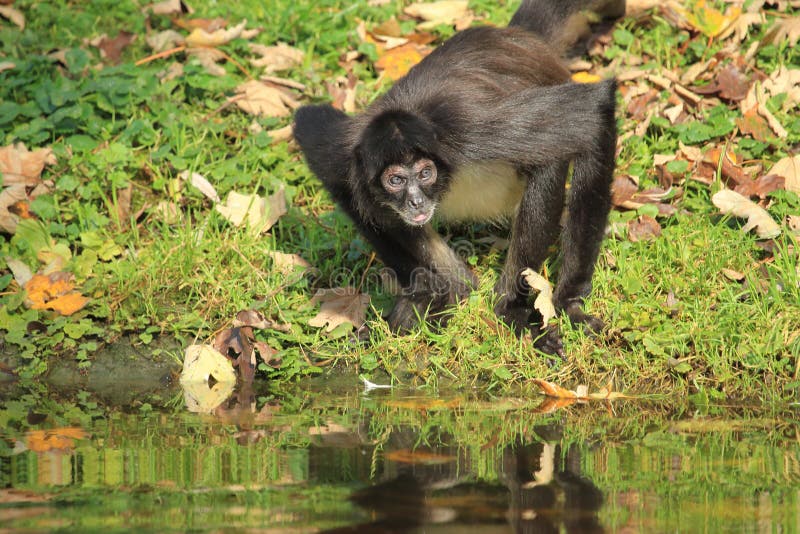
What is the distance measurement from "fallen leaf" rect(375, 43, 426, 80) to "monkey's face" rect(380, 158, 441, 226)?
238cm

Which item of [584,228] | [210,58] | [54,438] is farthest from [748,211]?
[210,58]

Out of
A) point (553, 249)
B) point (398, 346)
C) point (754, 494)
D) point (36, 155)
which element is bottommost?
point (754, 494)

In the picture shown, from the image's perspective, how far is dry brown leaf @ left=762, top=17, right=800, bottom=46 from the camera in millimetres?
7285

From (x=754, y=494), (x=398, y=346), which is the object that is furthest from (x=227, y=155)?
(x=754, y=494)

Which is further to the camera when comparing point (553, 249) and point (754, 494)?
point (553, 249)

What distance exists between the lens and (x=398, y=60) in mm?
7770

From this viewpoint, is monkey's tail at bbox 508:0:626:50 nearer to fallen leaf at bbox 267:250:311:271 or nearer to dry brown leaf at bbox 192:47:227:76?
fallen leaf at bbox 267:250:311:271

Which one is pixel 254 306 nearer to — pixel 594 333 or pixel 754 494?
pixel 594 333

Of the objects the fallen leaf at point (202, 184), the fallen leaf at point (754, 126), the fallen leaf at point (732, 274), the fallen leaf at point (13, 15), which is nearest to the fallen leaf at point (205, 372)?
the fallen leaf at point (202, 184)

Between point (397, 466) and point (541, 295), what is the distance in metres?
1.79

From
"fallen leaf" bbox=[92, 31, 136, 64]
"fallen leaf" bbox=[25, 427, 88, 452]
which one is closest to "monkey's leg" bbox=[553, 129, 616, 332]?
"fallen leaf" bbox=[25, 427, 88, 452]

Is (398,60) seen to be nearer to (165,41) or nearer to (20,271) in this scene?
(165,41)

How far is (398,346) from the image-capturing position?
18.7 ft

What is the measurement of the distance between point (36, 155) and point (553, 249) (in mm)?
3277
